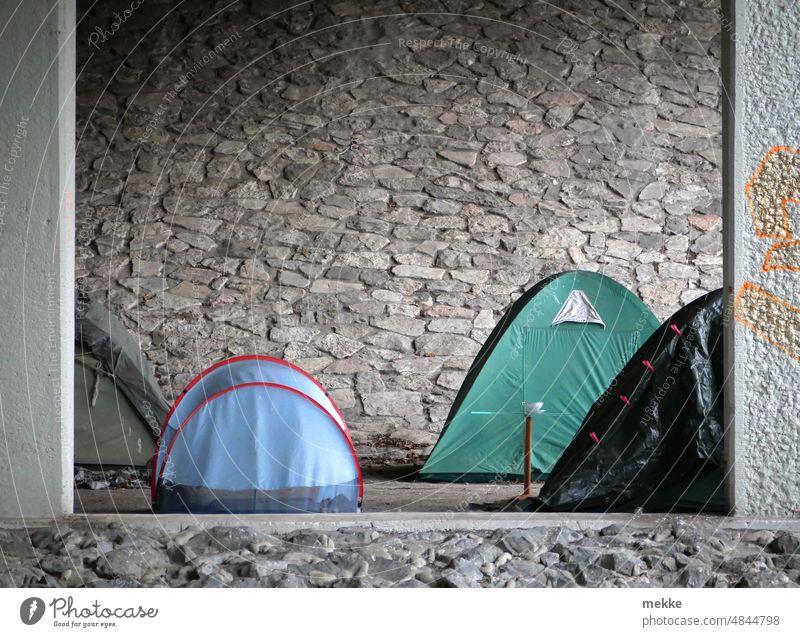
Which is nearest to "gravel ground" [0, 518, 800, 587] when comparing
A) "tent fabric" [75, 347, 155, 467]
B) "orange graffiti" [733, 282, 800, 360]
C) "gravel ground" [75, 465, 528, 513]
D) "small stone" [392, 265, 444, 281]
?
"orange graffiti" [733, 282, 800, 360]

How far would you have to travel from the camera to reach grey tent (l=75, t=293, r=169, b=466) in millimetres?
5281

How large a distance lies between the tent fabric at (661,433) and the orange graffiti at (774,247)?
0.52m

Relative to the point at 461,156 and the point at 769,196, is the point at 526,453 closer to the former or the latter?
the point at 769,196

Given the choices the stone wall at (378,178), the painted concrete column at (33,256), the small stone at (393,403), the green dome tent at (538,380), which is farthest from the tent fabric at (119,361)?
the painted concrete column at (33,256)

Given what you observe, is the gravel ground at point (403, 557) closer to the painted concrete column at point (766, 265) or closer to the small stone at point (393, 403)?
the painted concrete column at point (766, 265)

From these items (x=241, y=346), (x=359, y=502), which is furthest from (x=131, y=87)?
(x=359, y=502)

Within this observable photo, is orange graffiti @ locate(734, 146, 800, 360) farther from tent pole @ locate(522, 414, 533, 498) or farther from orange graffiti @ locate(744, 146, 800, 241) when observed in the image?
tent pole @ locate(522, 414, 533, 498)

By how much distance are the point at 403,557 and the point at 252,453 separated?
1.00m

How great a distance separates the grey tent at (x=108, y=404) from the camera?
5.28 metres

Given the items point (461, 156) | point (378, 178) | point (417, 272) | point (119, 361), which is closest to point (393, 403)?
point (417, 272)

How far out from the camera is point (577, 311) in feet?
17.8

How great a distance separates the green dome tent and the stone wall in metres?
1.08

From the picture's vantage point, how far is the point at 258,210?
21.0 ft

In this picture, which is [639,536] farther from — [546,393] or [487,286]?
[487,286]
